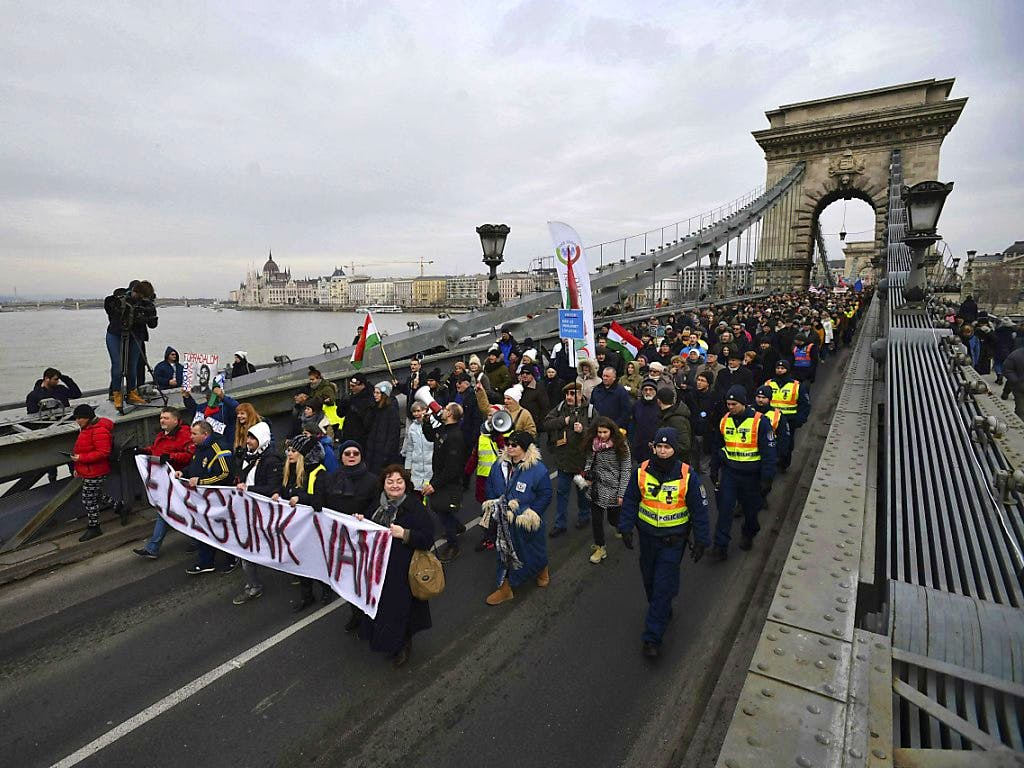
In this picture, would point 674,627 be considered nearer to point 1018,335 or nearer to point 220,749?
point 220,749

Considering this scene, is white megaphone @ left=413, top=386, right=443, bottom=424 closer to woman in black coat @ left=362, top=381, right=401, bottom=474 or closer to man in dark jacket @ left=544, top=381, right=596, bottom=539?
woman in black coat @ left=362, top=381, right=401, bottom=474

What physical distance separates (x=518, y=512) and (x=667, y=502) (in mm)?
1278

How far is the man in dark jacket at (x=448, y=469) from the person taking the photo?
18.5 ft

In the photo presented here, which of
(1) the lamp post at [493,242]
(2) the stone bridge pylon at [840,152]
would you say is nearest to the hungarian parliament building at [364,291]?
(2) the stone bridge pylon at [840,152]

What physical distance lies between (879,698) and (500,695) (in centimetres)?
247

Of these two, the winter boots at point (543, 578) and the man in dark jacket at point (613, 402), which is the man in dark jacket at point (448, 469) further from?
the man in dark jacket at point (613, 402)

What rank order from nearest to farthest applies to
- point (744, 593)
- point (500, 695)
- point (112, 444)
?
point (500, 695) → point (744, 593) → point (112, 444)

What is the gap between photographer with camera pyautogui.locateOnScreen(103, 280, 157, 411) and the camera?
23.0ft

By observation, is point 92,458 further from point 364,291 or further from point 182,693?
point 364,291

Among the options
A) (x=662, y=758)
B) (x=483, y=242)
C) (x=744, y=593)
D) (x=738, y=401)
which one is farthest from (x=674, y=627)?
(x=483, y=242)

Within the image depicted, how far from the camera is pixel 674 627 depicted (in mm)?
4461

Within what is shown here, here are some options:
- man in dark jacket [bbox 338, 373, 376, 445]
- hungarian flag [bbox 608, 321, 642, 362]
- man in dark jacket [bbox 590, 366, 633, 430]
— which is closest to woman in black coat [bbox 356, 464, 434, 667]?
man in dark jacket [bbox 338, 373, 376, 445]

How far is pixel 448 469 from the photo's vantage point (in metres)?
5.66

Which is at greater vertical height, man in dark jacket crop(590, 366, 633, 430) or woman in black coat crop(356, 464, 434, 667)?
man in dark jacket crop(590, 366, 633, 430)
